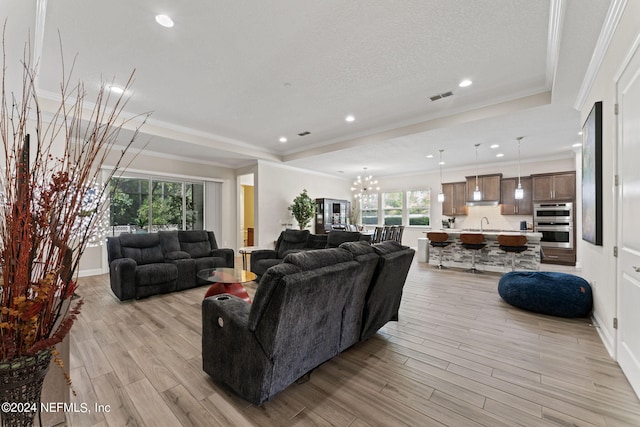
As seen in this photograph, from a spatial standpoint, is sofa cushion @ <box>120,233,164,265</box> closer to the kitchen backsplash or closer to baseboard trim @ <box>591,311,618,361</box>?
baseboard trim @ <box>591,311,618,361</box>

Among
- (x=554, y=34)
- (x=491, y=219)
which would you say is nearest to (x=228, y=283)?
(x=554, y=34)

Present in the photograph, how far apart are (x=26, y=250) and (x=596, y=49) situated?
4327 millimetres

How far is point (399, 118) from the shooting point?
4.98m

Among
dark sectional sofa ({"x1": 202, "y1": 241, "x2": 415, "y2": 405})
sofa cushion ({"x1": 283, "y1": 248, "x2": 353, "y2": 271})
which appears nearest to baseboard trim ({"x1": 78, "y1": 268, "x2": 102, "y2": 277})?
dark sectional sofa ({"x1": 202, "y1": 241, "x2": 415, "y2": 405})

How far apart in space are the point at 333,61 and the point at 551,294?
155 inches

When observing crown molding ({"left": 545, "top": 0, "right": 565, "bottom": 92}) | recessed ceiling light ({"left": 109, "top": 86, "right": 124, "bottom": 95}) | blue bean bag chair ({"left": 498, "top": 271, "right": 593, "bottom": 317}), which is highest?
recessed ceiling light ({"left": 109, "top": 86, "right": 124, "bottom": 95})

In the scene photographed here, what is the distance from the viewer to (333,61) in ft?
10.5

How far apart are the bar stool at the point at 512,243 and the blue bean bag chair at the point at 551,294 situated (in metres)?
1.63

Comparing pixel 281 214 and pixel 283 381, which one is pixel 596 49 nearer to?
pixel 283 381

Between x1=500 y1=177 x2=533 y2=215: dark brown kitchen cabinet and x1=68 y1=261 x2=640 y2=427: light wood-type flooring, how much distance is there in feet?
16.4

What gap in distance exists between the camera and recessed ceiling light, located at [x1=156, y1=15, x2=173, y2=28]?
8.14ft

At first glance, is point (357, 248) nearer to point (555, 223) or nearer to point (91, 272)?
point (91, 272)

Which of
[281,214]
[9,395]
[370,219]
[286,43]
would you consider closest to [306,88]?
[286,43]

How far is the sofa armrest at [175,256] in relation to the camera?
4830 mm
